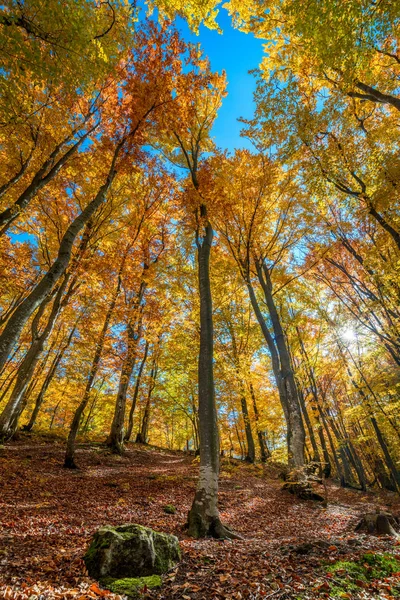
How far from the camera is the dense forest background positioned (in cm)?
508

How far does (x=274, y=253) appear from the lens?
10.9 metres

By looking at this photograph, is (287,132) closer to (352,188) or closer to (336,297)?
(352,188)

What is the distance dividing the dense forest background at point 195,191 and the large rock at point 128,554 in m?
1.68

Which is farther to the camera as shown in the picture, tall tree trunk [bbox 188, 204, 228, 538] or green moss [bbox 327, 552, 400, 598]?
tall tree trunk [bbox 188, 204, 228, 538]

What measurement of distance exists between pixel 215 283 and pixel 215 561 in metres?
10.1

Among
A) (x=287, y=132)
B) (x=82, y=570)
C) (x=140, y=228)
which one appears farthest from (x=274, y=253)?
(x=82, y=570)

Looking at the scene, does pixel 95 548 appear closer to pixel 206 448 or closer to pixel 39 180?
pixel 206 448

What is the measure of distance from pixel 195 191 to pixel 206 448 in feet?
22.8

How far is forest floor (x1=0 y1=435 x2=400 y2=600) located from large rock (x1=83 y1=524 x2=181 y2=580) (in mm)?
147

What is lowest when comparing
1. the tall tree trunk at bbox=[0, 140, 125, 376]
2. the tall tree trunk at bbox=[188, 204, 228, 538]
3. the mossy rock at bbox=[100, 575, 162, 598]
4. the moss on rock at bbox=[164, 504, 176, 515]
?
the moss on rock at bbox=[164, 504, 176, 515]

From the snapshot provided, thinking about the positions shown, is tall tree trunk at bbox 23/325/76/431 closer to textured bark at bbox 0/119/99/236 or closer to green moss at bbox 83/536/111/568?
textured bark at bbox 0/119/99/236

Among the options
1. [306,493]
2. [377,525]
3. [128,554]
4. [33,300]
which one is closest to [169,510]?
[128,554]

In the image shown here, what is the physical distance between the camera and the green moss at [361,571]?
2.42 m

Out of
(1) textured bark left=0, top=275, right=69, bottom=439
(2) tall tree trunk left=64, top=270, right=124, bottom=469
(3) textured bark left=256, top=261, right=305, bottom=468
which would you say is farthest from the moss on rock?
(1) textured bark left=0, top=275, right=69, bottom=439
